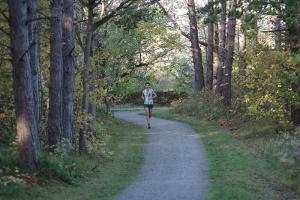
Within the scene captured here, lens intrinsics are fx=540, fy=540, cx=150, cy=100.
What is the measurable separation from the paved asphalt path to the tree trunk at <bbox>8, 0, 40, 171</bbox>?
6.47 ft

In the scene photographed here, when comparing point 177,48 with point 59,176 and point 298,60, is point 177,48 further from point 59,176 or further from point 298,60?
point 298,60

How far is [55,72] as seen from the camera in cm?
1320

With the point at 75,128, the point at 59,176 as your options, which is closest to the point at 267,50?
the point at 75,128

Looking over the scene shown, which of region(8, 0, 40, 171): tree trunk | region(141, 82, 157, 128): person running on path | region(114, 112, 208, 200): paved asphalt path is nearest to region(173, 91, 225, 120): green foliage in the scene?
region(141, 82, 157, 128): person running on path

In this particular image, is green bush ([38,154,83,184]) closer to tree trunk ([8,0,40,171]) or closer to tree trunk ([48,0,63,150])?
tree trunk ([8,0,40,171])

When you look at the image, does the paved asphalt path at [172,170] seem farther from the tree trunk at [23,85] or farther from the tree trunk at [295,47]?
the tree trunk at [295,47]

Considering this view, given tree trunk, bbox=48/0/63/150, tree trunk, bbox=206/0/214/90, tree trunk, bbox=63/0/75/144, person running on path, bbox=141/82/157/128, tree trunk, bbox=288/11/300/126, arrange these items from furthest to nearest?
tree trunk, bbox=206/0/214/90 → person running on path, bbox=141/82/157/128 → tree trunk, bbox=288/11/300/126 → tree trunk, bbox=63/0/75/144 → tree trunk, bbox=48/0/63/150

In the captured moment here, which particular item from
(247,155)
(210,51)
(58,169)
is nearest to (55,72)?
(58,169)

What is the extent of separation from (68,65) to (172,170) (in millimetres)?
3817

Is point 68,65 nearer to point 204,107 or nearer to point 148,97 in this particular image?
point 148,97

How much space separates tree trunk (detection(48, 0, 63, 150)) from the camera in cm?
1316

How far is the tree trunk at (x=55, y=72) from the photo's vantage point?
13164 mm

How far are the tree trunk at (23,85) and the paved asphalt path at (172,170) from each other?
197cm

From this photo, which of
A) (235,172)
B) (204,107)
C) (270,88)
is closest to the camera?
(235,172)
